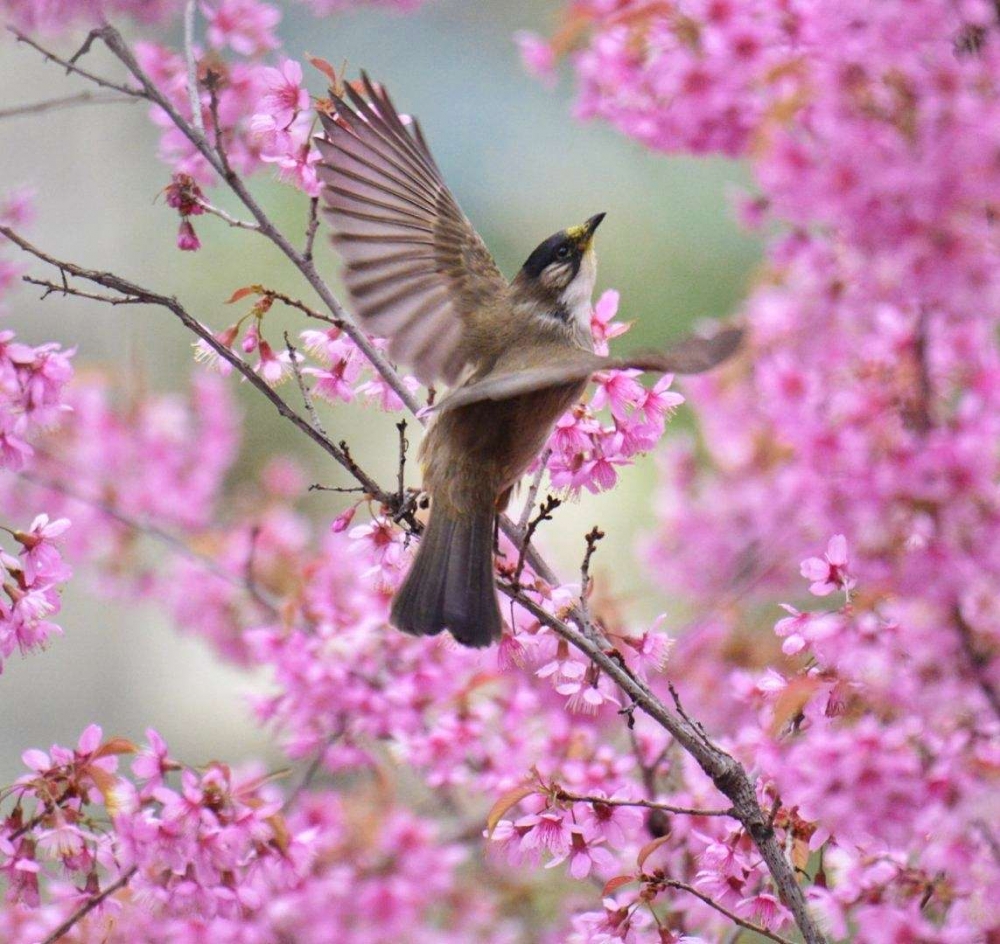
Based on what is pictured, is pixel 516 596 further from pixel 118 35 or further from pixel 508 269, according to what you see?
pixel 508 269

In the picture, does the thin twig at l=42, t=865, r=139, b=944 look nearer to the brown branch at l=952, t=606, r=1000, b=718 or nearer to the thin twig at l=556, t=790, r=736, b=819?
the thin twig at l=556, t=790, r=736, b=819

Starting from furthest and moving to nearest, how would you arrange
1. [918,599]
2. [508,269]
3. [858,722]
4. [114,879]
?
1. [508,269]
2. [114,879]
3. [858,722]
4. [918,599]

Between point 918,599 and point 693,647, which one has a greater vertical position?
point 693,647

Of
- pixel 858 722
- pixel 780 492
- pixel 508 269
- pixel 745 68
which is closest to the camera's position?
pixel 858 722

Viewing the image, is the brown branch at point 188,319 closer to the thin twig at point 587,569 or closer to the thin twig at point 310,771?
the thin twig at point 587,569

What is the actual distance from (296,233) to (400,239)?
10.2 ft

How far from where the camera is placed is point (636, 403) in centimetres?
142

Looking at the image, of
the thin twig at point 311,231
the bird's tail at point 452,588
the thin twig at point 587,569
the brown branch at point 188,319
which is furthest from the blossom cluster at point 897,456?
the thin twig at point 311,231

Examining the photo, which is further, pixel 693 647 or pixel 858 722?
pixel 693 647

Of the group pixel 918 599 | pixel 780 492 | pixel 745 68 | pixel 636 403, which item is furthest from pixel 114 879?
pixel 780 492

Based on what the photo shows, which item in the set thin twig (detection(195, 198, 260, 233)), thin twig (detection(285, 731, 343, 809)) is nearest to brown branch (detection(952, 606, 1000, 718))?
thin twig (detection(195, 198, 260, 233))

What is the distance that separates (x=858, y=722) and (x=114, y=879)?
0.84 meters

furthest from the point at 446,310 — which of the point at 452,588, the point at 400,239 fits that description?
the point at 452,588

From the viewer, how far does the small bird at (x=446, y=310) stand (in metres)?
1.52
